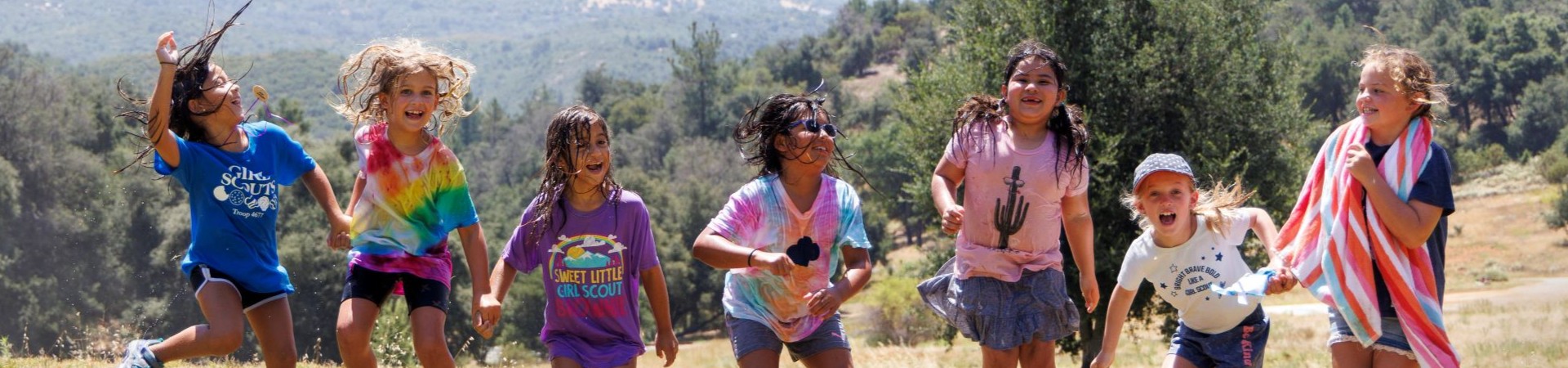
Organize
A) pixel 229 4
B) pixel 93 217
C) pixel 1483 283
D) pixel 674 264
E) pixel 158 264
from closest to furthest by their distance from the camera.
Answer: pixel 1483 283 < pixel 158 264 < pixel 93 217 < pixel 674 264 < pixel 229 4

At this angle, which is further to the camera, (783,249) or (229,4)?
(229,4)

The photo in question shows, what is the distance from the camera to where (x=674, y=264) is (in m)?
56.1

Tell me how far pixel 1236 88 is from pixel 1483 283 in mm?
24625

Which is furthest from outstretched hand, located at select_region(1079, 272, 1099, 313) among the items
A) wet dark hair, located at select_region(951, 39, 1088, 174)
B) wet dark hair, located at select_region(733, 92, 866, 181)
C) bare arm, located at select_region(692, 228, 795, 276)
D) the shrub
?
the shrub

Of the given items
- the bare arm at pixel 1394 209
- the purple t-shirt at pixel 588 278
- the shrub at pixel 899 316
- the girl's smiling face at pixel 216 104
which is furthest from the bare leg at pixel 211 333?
the shrub at pixel 899 316

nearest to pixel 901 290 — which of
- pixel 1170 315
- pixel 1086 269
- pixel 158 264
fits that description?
pixel 1170 315

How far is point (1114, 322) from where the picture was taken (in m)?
5.89

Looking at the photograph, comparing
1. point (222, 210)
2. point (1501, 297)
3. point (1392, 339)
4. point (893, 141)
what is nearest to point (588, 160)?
point (222, 210)

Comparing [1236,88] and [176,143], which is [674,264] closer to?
[1236,88]

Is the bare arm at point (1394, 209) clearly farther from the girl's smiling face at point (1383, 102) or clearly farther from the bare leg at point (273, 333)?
the bare leg at point (273, 333)

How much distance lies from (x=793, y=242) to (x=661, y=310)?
640 millimetres

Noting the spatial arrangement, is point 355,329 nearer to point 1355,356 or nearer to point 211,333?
point 211,333

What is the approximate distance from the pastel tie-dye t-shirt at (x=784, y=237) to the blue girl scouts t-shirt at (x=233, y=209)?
6.72 feet

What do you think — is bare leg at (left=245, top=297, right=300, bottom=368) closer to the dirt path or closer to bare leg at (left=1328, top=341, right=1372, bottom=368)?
bare leg at (left=1328, top=341, right=1372, bottom=368)
